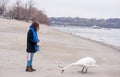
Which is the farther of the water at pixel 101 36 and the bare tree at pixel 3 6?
the bare tree at pixel 3 6

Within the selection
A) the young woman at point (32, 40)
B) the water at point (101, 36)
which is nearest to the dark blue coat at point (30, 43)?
the young woman at point (32, 40)

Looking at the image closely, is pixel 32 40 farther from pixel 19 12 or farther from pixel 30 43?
pixel 19 12

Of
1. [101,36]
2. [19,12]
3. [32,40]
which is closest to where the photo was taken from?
[32,40]

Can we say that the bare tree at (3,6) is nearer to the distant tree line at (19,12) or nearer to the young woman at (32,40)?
the distant tree line at (19,12)

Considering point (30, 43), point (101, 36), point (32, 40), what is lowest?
point (101, 36)

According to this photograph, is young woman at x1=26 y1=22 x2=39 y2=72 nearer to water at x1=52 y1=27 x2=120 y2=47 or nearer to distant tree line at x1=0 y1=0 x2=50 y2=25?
water at x1=52 y1=27 x2=120 y2=47

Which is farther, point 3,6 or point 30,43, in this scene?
point 3,6

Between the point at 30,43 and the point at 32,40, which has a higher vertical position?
the point at 32,40

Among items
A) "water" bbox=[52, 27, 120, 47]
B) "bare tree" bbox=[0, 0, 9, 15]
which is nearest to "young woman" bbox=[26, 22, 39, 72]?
"water" bbox=[52, 27, 120, 47]

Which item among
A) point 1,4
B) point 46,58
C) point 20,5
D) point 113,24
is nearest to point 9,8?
point 20,5

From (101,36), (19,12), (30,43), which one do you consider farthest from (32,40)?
(19,12)

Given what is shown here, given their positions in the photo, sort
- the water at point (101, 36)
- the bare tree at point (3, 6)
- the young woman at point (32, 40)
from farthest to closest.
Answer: the bare tree at point (3, 6)
the water at point (101, 36)
the young woman at point (32, 40)

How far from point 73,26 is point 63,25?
24.8ft

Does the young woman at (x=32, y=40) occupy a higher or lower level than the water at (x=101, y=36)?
higher
